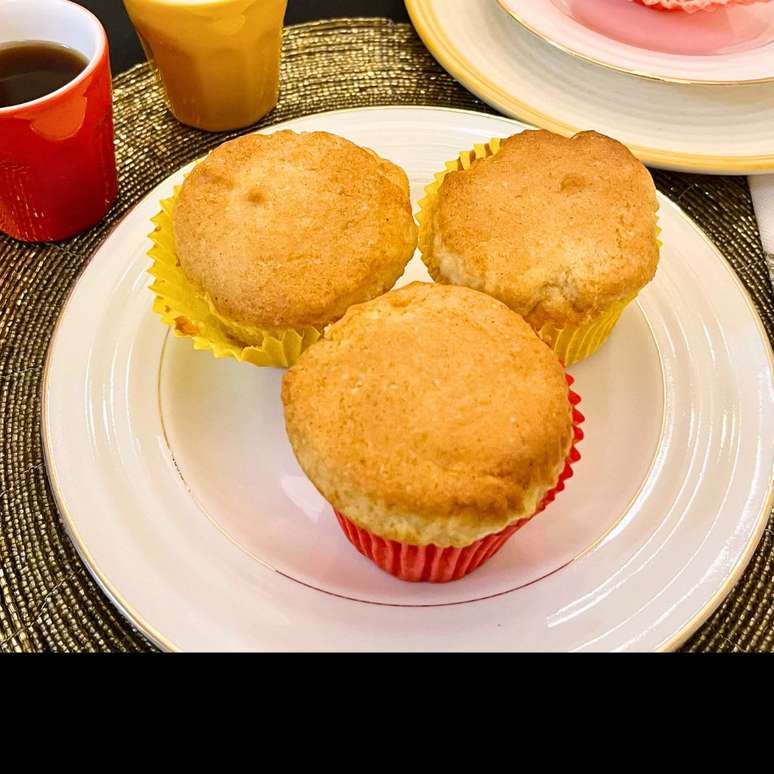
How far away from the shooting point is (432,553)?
42.5 inches

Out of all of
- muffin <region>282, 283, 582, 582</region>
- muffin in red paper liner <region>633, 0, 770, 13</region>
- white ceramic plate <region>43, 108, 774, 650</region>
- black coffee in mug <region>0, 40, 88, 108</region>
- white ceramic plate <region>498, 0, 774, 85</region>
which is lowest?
white ceramic plate <region>43, 108, 774, 650</region>

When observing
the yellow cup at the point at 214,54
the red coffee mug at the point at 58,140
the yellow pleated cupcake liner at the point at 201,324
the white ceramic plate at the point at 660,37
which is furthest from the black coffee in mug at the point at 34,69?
the white ceramic plate at the point at 660,37

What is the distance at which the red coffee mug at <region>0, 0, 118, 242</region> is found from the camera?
4.54 ft

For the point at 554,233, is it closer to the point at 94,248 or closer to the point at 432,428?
the point at 432,428

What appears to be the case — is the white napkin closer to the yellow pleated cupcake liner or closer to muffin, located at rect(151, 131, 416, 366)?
muffin, located at rect(151, 131, 416, 366)

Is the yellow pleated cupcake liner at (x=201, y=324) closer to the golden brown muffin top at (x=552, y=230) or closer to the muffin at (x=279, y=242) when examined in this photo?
the muffin at (x=279, y=242)

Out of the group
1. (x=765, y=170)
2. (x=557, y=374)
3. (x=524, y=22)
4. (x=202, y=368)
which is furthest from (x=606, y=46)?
(x=202, y=368)

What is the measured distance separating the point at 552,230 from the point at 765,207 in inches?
24.7

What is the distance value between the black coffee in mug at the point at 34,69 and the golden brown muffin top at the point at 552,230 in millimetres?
745

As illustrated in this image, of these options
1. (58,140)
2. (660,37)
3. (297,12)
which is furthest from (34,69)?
(660,37)

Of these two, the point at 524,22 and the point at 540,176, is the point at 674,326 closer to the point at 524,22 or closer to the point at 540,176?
the point at 540,176

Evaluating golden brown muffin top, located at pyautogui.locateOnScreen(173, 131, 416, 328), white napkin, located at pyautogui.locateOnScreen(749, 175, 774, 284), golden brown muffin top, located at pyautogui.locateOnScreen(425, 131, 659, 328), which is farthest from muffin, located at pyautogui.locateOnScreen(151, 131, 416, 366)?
white napkin, located at pyautogui.locateOnScreen(749, 175, 774, 284)

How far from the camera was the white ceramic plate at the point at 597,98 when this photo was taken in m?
1.66

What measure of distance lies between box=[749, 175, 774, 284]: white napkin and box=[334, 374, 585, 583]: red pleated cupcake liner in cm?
65
